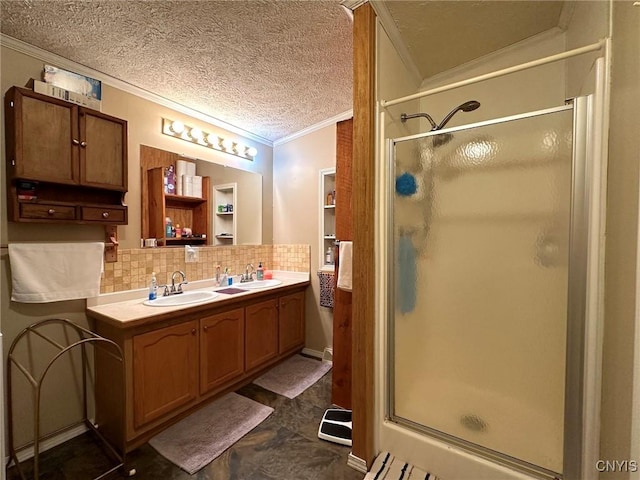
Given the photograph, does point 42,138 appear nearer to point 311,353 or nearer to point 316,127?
point 316,127

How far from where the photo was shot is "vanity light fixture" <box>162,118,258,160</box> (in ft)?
7.35

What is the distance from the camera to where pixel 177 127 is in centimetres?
225

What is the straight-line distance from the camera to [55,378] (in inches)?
65.7

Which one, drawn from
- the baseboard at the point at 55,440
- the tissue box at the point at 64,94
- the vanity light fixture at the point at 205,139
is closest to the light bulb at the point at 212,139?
the vanity light fixture at the point at 205,139

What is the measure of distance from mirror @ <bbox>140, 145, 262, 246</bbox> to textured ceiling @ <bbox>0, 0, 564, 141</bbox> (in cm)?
53

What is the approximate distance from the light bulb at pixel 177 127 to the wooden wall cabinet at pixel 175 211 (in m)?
0.36

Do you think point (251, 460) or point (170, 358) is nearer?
point (251, 460)

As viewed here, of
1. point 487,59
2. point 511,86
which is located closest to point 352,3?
point 487,59

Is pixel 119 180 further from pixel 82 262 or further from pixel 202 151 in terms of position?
pixel 202 151

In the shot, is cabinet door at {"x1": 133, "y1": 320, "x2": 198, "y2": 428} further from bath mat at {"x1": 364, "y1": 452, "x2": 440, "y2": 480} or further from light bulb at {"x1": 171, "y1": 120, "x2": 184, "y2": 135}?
light bulb at {"x1": 171, "y1": 120, "x2": 184, "y2": 135}

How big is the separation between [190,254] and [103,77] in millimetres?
1403

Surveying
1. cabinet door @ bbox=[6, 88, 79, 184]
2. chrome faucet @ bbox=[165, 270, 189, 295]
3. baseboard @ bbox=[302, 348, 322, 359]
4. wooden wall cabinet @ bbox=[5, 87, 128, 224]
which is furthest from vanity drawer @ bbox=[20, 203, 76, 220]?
baseboard @ bbox=[302, 348, 322, 359]

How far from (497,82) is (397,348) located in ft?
5.98

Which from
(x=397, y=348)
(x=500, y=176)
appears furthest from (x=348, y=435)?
(x=500, y=176)
